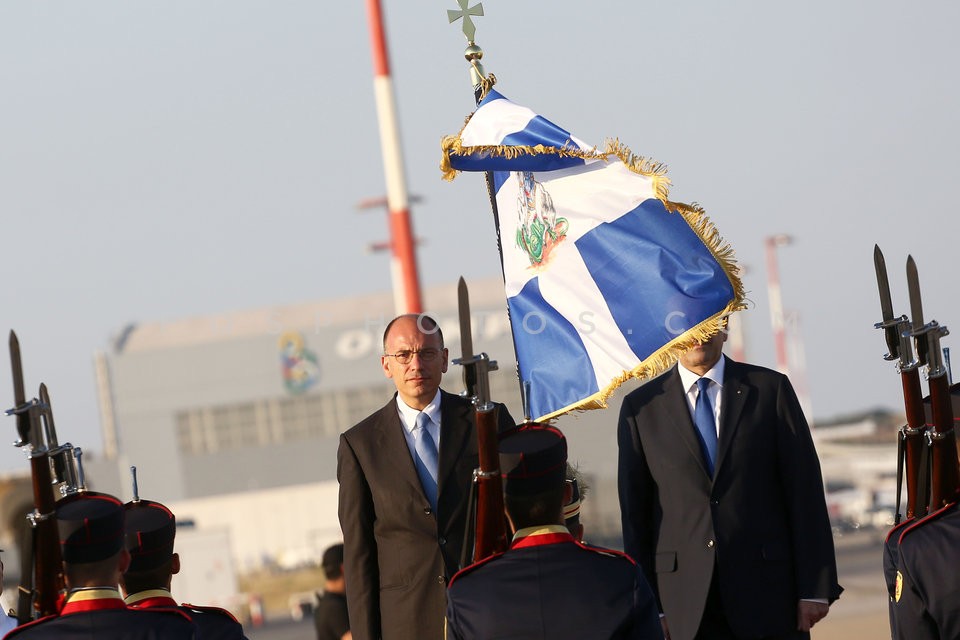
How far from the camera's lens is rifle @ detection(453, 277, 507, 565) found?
489 centimetres

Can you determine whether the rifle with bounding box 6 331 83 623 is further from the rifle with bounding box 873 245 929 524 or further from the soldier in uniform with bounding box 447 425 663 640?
the rifle with bounding box 873 245 929 524

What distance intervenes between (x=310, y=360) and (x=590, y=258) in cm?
6221

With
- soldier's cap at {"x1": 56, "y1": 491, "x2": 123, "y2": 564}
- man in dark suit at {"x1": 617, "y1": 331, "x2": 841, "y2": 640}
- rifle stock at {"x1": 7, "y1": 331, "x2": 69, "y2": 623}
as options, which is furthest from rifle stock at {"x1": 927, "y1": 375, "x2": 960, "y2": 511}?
rifle stock at {"x1": 7, "y1": 331, "x2": 69, "y2": 623}

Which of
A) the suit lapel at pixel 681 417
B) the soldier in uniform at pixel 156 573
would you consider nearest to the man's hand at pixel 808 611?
the suit lapel at pixel 681 417

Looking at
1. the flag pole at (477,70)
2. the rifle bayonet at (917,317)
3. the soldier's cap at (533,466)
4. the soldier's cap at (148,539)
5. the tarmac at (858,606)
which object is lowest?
the tarmac at (858,606)

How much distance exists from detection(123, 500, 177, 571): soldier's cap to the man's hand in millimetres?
2568

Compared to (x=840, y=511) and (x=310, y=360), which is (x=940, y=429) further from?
(x=310, y=360)

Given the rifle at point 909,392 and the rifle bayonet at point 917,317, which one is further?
the rifle at point 909,392

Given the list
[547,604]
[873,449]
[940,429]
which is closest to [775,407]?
[940,429]

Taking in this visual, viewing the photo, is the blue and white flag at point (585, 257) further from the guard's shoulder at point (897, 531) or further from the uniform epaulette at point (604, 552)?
the uniform epaulette at point (604, 552)

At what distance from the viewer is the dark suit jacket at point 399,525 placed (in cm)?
620

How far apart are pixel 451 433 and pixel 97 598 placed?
2.17 m

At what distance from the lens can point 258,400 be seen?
228ft

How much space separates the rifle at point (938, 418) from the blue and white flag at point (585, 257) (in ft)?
4.40
